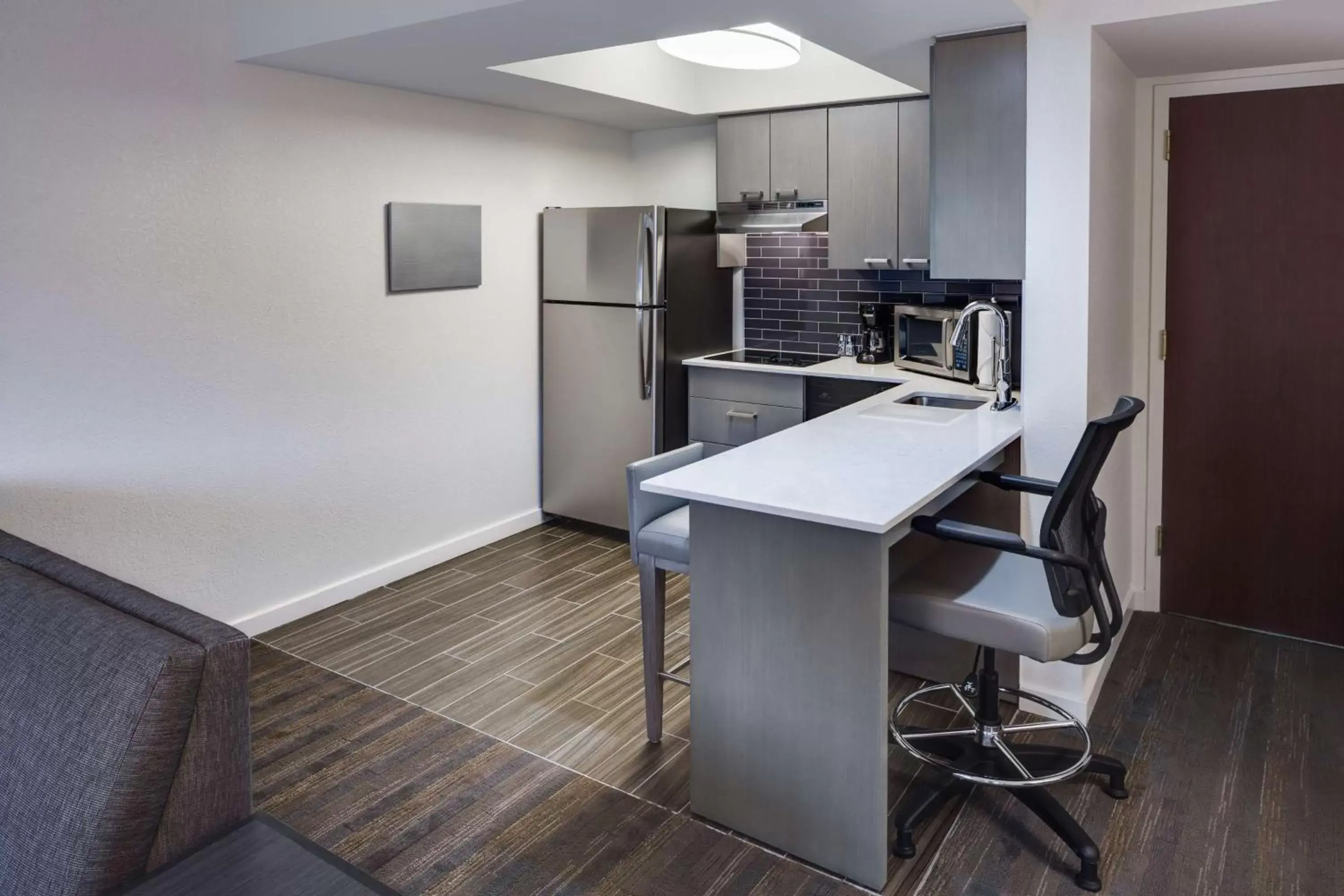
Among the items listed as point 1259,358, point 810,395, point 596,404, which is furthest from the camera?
point 596,404

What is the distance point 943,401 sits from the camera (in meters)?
3.86

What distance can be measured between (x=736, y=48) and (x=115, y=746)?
10.6 ft

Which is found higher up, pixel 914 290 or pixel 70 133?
pixel 70 133

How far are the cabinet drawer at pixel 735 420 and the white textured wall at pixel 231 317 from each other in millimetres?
970

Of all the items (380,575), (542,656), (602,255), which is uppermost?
(602,255)

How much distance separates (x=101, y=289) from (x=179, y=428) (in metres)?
0.53

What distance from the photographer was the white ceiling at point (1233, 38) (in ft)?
8.79

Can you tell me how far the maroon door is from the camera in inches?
139

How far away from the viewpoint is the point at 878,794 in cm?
228

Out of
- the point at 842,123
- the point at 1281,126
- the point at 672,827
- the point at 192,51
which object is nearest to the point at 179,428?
the point at 192,51

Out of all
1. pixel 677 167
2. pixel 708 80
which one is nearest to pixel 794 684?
pixel 708 80

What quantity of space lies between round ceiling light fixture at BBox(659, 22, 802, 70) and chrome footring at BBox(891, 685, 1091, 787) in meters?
2.42

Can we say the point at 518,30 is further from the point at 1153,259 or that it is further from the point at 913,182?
the point at 1153,259

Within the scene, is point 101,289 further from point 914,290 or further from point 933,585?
point 914,290
